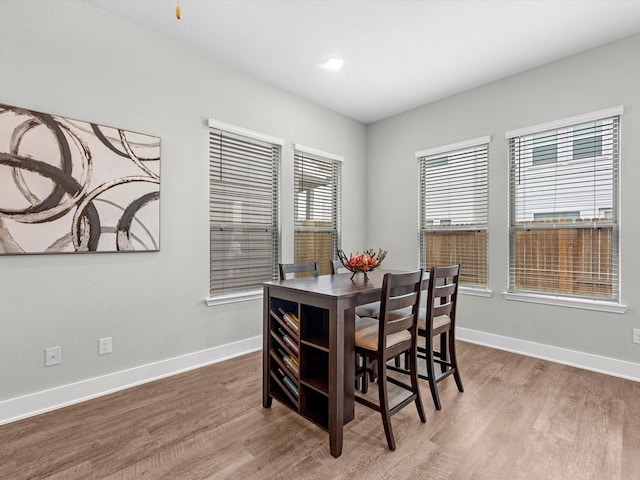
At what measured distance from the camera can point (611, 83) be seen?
2.92 meters

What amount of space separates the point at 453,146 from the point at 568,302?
2037 mm

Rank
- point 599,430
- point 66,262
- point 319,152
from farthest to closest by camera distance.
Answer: point 319,152
point 66,262
point 599,430

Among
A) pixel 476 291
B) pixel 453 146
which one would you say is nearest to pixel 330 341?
pixel 476 291

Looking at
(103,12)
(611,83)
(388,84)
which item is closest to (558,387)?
(611,83)

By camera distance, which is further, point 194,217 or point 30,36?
point 194,217

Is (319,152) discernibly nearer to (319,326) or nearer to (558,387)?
(319,326)

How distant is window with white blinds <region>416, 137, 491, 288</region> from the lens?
12.3 feet

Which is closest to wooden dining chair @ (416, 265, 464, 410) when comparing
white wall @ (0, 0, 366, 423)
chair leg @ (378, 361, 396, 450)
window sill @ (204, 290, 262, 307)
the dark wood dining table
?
the dark wood dining table

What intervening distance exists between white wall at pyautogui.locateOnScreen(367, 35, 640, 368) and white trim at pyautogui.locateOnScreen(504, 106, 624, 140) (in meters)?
0.05

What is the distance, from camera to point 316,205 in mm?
4215

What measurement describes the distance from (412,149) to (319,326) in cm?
308

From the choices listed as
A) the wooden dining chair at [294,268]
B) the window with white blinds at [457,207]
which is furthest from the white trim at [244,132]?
the window with white blinds at [457,207]

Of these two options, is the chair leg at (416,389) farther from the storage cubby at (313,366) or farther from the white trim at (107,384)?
the white trim at (107,384)

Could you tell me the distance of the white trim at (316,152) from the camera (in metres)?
3.92
